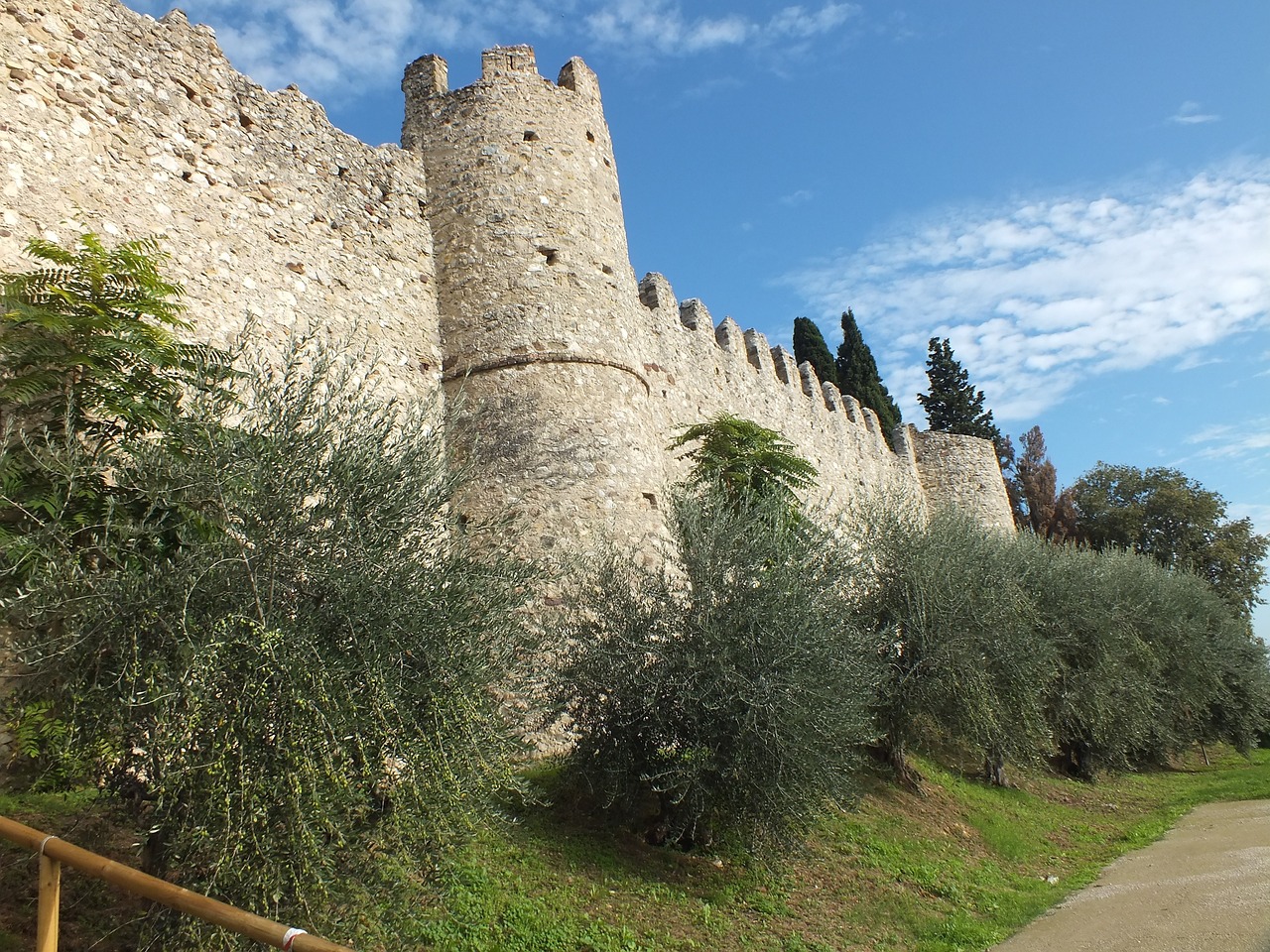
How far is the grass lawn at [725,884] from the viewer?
538 centimetres

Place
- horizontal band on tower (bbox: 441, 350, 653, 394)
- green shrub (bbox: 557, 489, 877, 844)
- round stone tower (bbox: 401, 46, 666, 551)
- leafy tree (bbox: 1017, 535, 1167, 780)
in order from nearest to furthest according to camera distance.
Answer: green shrub (bbox: 557, 489, 877, 844) < round stone tower (bbox: 401, 46, 666, 551) < horizontal band on tower (bbox: 441, 350, 653, 394) < leafy tree (bbox: 1017, 535, 1167, 780)

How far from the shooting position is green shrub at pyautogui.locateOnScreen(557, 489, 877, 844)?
7676 mm

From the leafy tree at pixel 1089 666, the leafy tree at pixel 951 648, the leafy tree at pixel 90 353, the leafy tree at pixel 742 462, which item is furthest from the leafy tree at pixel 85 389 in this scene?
the leafy tree at pixel 1089 666

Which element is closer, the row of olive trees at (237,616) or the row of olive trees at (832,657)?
the row of olive trees at (237,616)

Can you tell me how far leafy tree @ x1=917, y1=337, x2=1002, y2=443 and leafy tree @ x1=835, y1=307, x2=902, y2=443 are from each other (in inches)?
164

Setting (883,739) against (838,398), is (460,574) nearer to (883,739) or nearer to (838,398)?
(883,739)

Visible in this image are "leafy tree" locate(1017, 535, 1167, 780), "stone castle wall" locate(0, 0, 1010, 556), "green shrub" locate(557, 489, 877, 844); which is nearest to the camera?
"stone castle wall" locate(0, 0, 1010, 556)

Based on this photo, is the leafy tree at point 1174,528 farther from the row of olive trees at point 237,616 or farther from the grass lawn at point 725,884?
the row of olive trees at point 237,616

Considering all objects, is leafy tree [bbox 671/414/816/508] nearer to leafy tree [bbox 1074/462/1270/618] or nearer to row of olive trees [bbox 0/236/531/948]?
row of olive trees [bbox 0/236/531/948]

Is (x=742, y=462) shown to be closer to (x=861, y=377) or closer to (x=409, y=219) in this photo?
(x=409, y=219)

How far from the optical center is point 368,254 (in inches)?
396

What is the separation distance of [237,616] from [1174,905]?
8.27 meters

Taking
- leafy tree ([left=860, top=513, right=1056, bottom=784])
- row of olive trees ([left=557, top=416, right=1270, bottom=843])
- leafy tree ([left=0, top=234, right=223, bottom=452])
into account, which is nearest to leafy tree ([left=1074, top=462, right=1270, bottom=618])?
row of olive trees ([left=557, top=416, right=1270, bottom=843])

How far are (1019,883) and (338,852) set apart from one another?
26.3ft
